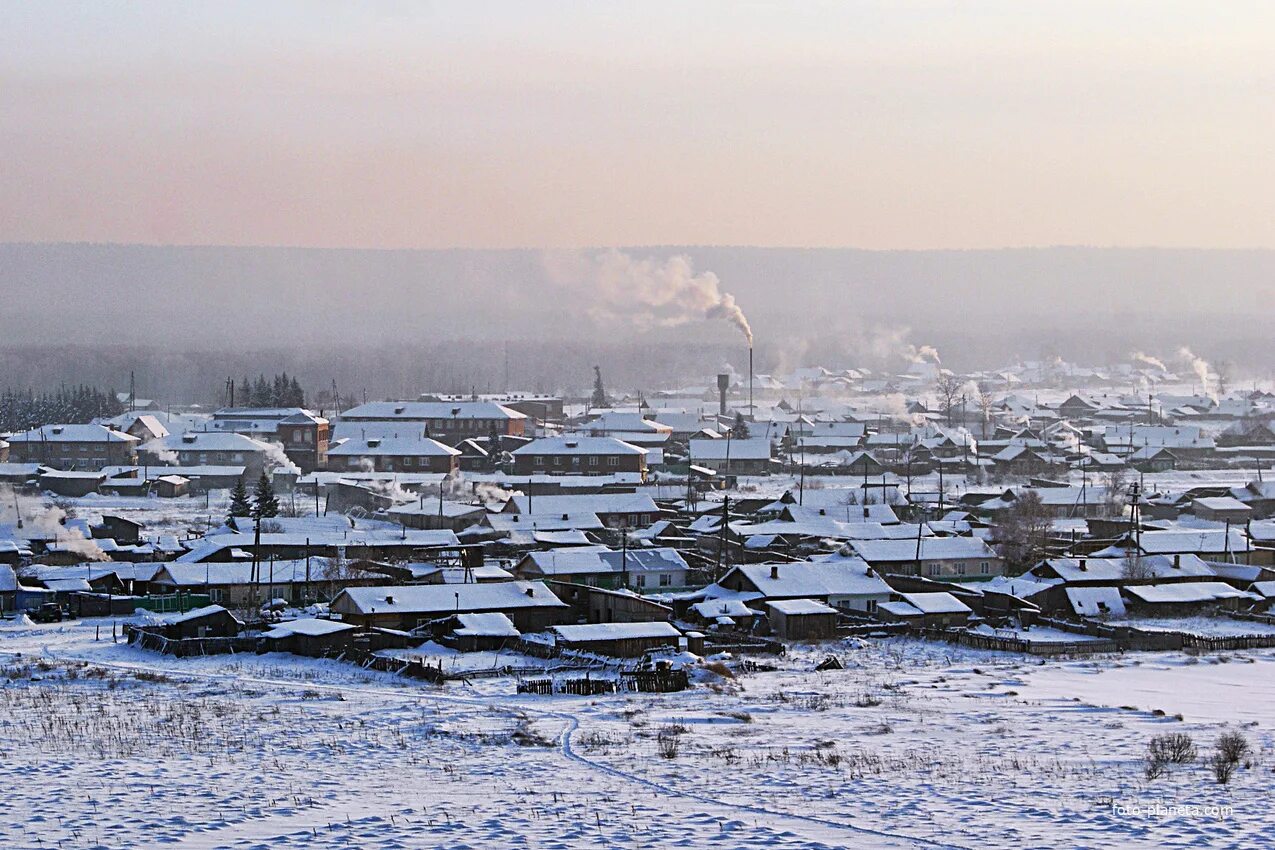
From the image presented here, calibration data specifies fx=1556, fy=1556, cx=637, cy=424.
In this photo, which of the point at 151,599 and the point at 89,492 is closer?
the point at 151,599

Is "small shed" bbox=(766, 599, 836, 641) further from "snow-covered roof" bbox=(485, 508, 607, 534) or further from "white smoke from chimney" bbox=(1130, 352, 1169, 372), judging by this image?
"white smoke from chimney" bbox=(1130, 352, 1169, 372)

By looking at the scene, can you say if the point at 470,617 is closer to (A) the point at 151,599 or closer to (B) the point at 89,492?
(A) the point at 151,599

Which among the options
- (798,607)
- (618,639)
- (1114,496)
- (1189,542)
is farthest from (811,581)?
(1114,496)

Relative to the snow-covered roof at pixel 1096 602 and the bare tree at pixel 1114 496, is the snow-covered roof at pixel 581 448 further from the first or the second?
the snow-covered roof at pixel 1096 602

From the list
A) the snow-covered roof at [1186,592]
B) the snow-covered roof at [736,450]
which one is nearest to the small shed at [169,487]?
the snow-covered roof at [736,450]

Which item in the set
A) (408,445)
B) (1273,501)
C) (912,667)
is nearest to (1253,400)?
(1273,501)

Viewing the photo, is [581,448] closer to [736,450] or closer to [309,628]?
[736,450]
